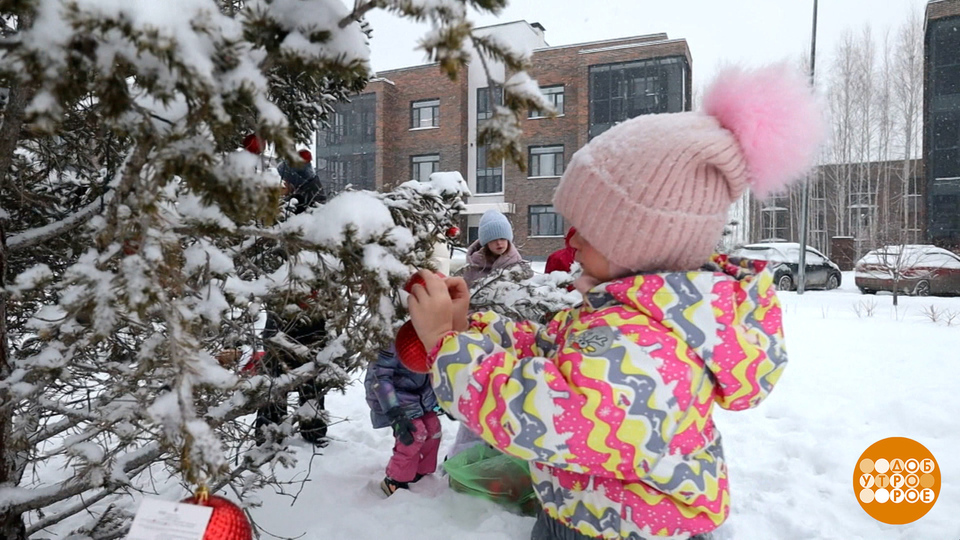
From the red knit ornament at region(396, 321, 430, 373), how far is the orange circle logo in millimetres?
2827

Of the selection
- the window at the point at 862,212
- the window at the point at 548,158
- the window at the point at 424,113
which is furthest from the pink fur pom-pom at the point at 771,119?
the window at the point at 862,212

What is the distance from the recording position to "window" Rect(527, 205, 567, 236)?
2695 cm

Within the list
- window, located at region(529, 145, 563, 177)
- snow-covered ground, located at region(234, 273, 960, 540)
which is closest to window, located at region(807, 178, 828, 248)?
window, located at region(529, 145, 563, 177)

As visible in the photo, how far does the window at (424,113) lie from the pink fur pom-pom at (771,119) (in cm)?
2812

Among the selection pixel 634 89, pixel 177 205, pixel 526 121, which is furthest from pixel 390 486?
pixel 526 121

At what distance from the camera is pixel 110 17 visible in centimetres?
72

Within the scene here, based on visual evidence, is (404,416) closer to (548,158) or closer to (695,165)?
(695,165)

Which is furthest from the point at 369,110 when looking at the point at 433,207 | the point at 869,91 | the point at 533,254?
the point at 433,207

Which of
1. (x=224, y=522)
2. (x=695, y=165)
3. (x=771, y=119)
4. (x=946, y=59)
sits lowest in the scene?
(x=224, y=522)

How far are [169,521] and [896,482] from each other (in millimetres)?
3771

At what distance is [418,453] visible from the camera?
3.32m

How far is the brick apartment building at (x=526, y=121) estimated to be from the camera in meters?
25.8

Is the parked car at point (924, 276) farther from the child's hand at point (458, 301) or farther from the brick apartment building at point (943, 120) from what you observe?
the child's hand at point (458, 301)

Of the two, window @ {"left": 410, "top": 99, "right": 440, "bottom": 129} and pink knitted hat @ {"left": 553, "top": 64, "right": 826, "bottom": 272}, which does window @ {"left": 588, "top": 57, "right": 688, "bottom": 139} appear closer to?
window @ {"left": 410, "top": 99, "right": 440, "bottom": 129}
